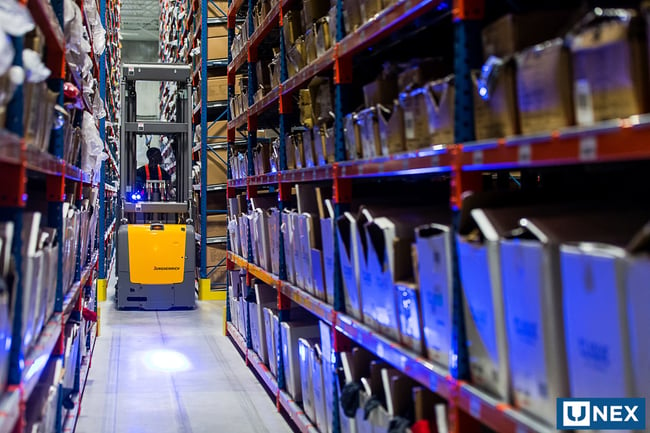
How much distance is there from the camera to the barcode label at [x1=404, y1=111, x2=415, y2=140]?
252cm

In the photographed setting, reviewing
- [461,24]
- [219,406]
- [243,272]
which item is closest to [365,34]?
[461,24]

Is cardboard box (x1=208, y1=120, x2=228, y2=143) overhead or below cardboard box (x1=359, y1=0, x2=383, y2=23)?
overhead

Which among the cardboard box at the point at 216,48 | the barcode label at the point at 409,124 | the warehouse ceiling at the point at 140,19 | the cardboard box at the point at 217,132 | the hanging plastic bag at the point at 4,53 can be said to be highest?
the warehouse ceiling at the point at 140,19

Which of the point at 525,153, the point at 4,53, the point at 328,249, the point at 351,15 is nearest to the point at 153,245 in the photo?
the point at 328,249

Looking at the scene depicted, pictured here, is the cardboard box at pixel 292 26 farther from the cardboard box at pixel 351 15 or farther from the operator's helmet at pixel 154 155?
the operator's helmet at pixel 154 155

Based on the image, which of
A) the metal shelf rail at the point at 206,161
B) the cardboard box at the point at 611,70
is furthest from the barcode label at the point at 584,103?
the metal shelf rail at the point at 206,161

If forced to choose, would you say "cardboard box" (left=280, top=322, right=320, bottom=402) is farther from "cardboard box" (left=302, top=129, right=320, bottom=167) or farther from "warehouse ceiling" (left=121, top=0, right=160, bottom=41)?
"warehouse ceiling" (left=121, top=0, right=160, bottom=41)

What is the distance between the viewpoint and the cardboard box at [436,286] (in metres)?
2.11

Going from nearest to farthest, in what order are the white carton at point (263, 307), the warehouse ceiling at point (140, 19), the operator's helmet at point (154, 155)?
the white carton at point (263, 307)
the operator's helmet at point (154, 155)
the warehouse ceiling at point (140, 19)

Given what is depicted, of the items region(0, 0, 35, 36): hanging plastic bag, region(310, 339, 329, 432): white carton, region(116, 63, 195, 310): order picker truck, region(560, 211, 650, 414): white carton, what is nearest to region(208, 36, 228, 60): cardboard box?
region(116, 63, 195, 310): order picker truck

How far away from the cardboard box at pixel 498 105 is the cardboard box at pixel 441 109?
159 millimetres

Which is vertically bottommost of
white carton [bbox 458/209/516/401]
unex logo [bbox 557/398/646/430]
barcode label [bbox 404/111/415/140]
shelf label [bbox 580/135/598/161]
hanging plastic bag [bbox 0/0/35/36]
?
unex logo [bbox 557/398/646/430]

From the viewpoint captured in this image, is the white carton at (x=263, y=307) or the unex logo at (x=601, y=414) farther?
the white carton at (x=263, y=307)

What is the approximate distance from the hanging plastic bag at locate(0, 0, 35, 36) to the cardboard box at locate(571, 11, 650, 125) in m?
1.47
